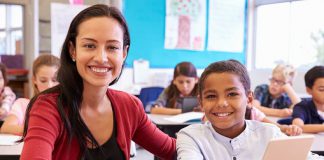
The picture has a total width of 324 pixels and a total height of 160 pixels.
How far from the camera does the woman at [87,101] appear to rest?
115cm

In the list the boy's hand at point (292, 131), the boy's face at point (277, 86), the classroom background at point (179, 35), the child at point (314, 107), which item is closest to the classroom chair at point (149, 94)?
the classroom background at point (179, 35)

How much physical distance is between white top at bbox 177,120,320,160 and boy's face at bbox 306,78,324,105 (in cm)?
110

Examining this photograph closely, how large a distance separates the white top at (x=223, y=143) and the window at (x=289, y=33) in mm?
3497

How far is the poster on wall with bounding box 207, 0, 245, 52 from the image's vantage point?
5148 mm

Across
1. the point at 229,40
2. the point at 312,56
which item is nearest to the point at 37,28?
the point at 229,40

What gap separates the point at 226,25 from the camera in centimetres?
529

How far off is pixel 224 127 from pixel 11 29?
3.96 meters

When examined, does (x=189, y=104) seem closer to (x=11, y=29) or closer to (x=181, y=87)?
(x=181, y=87)

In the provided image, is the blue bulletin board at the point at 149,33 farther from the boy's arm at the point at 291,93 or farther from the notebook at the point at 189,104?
the boy's arm at the point at 291,93

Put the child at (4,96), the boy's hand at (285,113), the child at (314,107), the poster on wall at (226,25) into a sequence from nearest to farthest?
1. the child at (314,107)
2. the child at (4,96)
3. the boy's hand at (285,113)
4. the poster on wall at (226,25)

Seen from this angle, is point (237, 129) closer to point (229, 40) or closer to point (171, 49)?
point (171, 49)

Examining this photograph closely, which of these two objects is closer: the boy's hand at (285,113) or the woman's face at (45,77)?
the woman's face at (45,77)

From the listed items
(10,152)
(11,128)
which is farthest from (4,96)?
(10,152)

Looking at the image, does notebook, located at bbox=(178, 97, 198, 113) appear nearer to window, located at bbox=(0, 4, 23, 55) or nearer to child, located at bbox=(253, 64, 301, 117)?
child, located at bbox=(253, 64, 301, 117)
